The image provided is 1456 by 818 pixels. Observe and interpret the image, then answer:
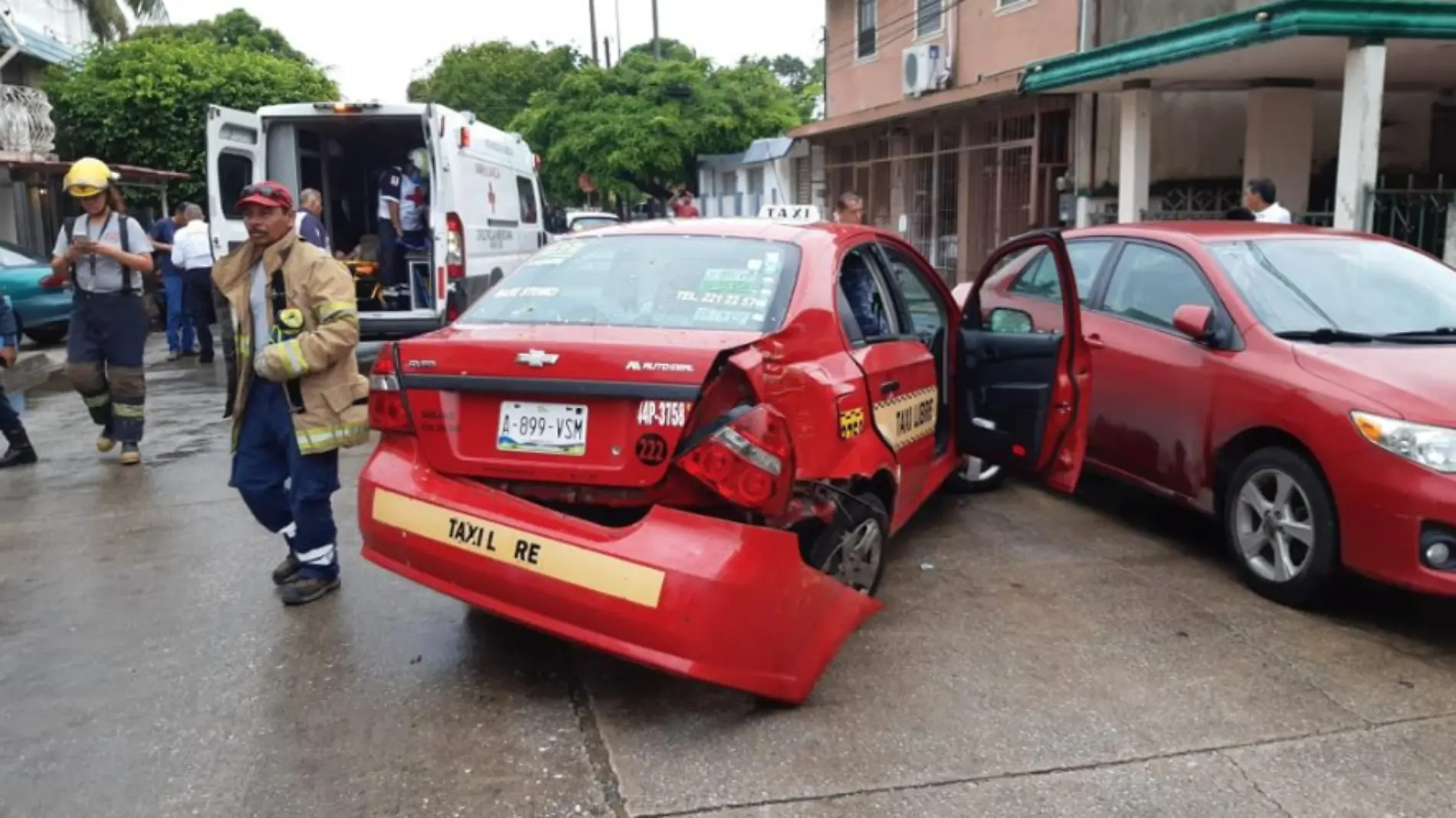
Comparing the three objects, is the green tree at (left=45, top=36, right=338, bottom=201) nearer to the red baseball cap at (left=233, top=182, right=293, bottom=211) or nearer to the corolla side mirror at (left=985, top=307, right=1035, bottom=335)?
the red baseball cap at (left=233, top=182, right=293, bottom=211)

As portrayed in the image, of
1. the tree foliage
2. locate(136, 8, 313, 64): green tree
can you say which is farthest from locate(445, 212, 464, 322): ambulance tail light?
locate(136, 8, 313, 64): green tree

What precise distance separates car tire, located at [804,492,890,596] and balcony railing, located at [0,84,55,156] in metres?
17.0

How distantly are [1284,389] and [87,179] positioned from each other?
6.12 metres

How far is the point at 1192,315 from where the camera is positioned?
16.5 feet

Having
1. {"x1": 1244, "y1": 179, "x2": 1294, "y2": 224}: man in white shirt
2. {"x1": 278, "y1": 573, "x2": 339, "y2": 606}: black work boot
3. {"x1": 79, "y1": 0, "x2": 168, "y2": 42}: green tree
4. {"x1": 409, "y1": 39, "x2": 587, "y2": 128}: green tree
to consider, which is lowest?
{"x1": 278, "y1": 573, "x2": 339, "y2": 606}: black work boot

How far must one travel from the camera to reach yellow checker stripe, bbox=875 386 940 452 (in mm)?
4441

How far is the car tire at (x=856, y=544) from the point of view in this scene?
4105 mm

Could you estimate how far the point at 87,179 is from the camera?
21.2 feet

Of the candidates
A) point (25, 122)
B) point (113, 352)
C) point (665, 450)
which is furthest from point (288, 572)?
point (25, 122)

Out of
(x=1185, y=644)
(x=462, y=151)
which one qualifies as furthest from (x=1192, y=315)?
(x=462, y=151)

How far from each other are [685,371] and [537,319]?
849mm

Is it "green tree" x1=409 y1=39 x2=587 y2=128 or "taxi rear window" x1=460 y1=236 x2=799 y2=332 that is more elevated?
"green tree" x1=409 y1=39 x2=587 y2=128

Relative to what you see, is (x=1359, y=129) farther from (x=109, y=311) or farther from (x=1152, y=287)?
(x=109, y=311)

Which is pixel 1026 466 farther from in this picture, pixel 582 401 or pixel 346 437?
pixel 346 437
